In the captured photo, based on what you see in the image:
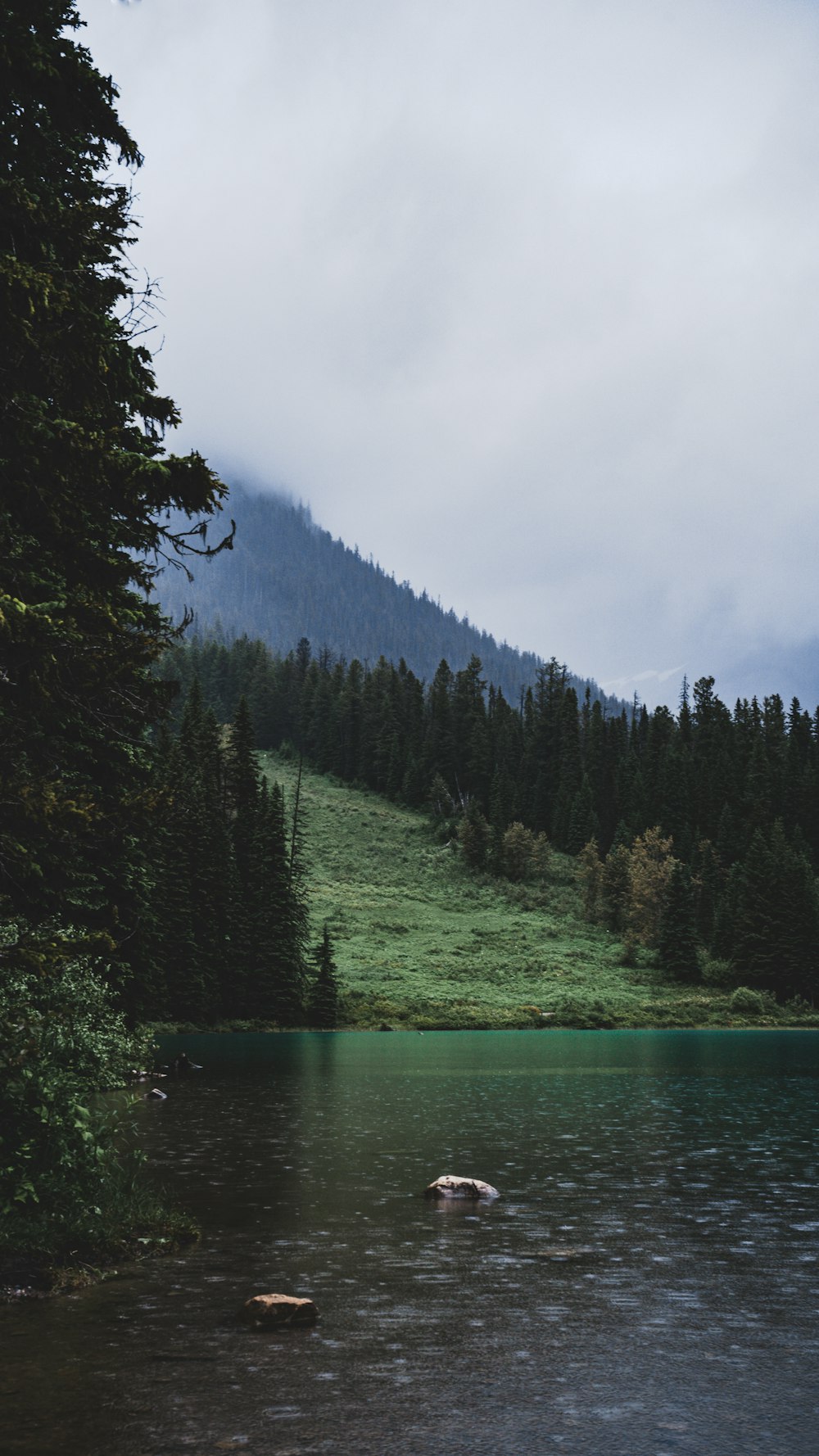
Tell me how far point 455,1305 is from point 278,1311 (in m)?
2.11

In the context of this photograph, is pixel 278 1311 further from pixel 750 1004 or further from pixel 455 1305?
pixel 750 1004

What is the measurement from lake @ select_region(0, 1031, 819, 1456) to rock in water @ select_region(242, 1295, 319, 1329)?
0.17 meters

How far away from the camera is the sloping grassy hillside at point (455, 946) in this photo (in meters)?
82.4

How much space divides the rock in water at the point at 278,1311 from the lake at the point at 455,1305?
0.57 feet

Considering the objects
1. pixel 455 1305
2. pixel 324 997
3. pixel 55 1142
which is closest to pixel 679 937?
pixel 324 997

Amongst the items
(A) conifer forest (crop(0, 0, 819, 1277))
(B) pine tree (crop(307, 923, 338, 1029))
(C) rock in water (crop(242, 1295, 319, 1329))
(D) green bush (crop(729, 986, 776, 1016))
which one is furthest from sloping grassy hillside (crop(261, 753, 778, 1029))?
(C) rock in water (crop(242, 1295, 319, 1329))

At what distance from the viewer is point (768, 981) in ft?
314

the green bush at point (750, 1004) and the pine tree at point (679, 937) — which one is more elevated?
the pine tree at point (679, 937)

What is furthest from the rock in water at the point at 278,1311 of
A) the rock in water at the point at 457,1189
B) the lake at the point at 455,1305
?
the rock in water at the point at 457,1189

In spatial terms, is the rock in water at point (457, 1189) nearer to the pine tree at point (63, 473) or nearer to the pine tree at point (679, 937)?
the pine tree at point (63, 473)

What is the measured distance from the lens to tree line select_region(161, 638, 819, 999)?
99.9m

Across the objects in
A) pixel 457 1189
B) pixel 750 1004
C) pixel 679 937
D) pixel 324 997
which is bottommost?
pixel 457 1189

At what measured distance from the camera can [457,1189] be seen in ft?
57.0

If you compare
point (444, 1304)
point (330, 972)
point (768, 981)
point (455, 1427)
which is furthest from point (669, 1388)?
point (768, 981)
